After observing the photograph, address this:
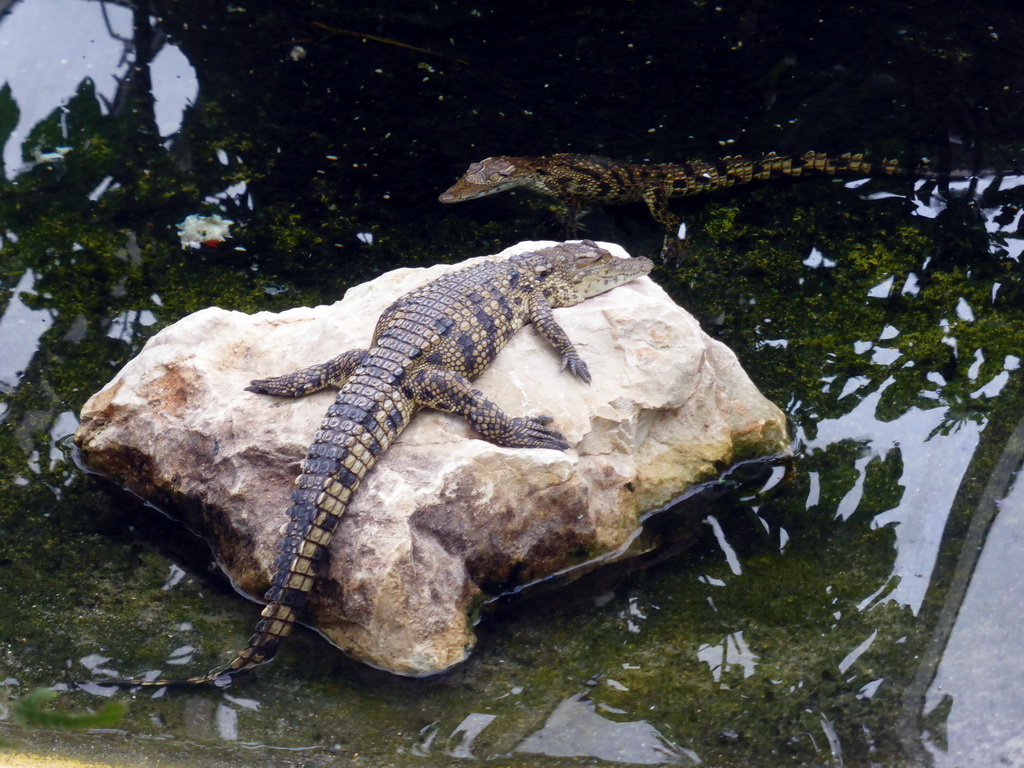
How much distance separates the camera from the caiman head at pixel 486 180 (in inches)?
248

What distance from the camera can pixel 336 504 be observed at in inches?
145

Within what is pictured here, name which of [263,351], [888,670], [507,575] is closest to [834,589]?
[888,670]

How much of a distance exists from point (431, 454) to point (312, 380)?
0.70 m

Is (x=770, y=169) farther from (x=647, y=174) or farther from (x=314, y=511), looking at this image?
(x=314, y=511)

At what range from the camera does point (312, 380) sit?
427cm

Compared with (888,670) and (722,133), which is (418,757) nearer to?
(888,670)

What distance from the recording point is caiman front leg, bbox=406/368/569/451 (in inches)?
161

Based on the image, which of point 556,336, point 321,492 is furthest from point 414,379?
point 556,336

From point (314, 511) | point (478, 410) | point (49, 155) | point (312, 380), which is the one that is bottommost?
point (314, 511)

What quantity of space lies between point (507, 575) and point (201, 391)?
5.33 ft

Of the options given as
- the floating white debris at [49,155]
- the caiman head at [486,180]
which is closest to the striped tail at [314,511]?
the caiman head at [486,180]

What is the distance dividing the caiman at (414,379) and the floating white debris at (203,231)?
2.01 m

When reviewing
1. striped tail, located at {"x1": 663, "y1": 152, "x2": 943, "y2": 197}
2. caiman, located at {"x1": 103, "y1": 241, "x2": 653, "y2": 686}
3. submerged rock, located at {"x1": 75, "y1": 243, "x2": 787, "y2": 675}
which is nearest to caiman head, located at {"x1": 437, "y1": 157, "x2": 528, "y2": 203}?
striped tail, located at {"x1": 663, "y1": 152, "x2": 943, "y2": 197}

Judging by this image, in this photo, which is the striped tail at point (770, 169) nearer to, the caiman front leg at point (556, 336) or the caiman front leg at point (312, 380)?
the caiman front leg at point (556, 336)
